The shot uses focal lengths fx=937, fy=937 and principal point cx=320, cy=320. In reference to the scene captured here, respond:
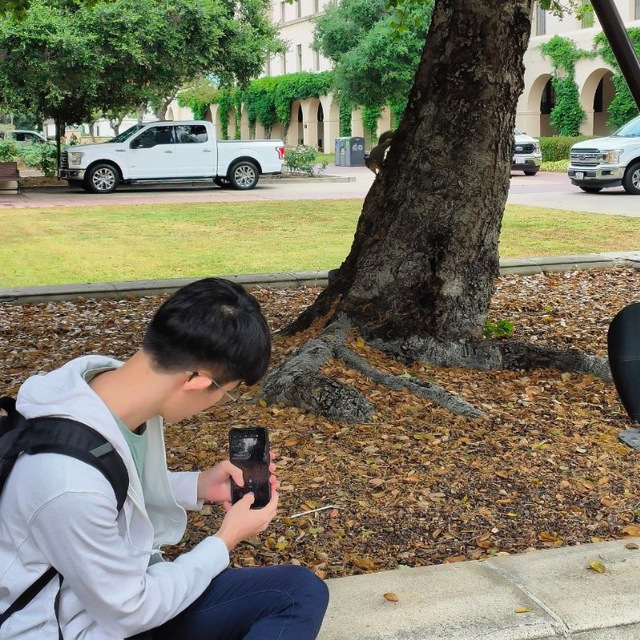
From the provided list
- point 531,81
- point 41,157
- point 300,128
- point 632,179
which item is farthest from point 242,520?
point 300,128

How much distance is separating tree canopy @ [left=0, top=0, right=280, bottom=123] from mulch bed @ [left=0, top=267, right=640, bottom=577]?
18508 mm

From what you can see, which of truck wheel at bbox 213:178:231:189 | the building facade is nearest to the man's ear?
truck wheel at bbox 213:178:231:189

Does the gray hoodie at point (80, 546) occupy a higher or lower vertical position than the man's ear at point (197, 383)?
lower

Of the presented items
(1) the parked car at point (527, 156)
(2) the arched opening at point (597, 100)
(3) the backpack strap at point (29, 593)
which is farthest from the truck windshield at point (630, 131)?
(3) the backpack strap at point (29, 593)

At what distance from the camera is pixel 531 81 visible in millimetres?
42188

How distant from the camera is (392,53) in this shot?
128ft

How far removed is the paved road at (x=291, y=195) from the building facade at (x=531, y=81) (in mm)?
8702

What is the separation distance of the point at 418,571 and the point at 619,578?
651mm

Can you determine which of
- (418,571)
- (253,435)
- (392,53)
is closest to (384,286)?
(418,571)

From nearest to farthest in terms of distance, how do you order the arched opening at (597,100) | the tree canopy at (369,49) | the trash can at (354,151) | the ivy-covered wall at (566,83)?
the trash can at (354,151) < the tree canopy at (369,49) < the ivy-covered wall at (566,83) < the arched opening at (597,100)

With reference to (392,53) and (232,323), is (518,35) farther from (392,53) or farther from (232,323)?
(392,53)

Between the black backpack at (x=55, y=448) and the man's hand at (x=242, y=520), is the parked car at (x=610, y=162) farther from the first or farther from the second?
the black backpack at (x=55, y=448)

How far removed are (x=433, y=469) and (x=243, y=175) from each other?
20.5 metres

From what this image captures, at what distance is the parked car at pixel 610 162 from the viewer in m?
20.5
